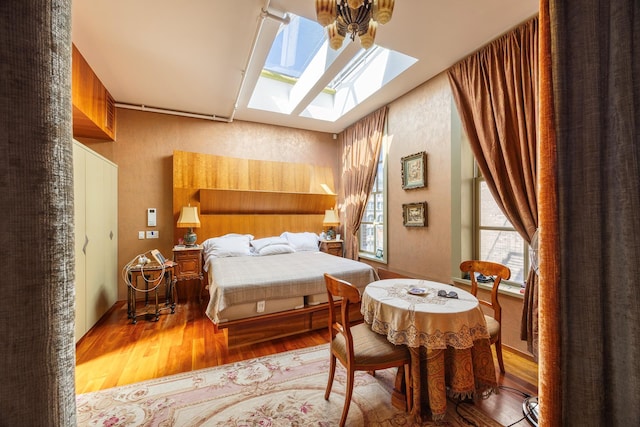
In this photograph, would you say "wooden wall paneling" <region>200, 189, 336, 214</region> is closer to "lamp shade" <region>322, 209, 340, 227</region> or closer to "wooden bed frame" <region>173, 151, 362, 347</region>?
"wooden bed frame" <region>173, 151, 362, 347</region>

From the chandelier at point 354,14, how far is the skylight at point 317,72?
78 centimetres

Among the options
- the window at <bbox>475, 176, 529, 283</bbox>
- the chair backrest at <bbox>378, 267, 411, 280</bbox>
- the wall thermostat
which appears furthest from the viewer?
the wall thermostat

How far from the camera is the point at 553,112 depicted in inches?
24.5

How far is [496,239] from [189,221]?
3.98 m

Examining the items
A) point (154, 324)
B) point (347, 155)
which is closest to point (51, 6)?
point (154, 324)

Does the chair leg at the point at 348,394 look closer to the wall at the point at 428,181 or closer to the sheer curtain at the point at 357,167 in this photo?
the wall at the point at 428,181

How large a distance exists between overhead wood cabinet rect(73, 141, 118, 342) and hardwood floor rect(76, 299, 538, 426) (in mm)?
300

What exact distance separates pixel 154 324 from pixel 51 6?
3522 millimetres

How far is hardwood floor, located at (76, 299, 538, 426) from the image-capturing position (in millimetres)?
1908

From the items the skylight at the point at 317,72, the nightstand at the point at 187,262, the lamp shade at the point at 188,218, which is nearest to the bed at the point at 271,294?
the nightstand at the point at 187,262

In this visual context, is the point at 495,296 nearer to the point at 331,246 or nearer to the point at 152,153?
the point at 331,246

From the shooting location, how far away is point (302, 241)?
4559 millimetres

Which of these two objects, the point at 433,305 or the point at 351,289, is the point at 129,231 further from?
the point at 433,305

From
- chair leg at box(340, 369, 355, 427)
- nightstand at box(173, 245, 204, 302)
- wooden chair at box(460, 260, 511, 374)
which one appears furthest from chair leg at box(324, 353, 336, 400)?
nightstand at box(173, 245, 204, 302)
